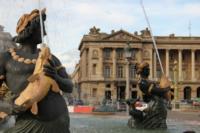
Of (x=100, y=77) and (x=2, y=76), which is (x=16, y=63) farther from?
(x=100, y=77)

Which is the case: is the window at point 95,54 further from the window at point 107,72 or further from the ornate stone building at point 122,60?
the window at point 107,72

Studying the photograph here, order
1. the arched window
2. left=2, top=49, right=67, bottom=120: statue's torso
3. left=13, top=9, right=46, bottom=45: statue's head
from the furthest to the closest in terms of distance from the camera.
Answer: the arched window < left=13, top=9, right=46, bottom=45: statue's head < left=2, top=49, right=67, bottom=120: statue's torso

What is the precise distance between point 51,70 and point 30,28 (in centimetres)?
47

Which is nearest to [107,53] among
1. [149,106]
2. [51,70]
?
[149,106]

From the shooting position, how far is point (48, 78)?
3355mm

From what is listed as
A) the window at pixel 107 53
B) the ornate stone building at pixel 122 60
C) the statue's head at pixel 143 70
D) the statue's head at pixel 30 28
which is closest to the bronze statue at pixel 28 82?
the statue's head at pixel 30 28

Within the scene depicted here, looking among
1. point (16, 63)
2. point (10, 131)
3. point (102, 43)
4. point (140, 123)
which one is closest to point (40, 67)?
point (16, 63)

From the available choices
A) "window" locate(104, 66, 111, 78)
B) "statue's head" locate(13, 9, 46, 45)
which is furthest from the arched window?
"statue's head" locate(13, 9, 46, 45)

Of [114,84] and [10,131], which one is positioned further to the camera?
[114,84]

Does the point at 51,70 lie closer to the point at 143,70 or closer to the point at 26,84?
the point at 26,84

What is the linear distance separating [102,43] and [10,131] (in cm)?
10173

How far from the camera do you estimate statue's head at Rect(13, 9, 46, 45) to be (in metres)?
3.65

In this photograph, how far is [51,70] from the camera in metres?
3.38

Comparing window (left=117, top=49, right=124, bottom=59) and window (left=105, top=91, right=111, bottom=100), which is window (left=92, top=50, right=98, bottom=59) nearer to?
window (left=117, top=49, right=124, bottom=59)
